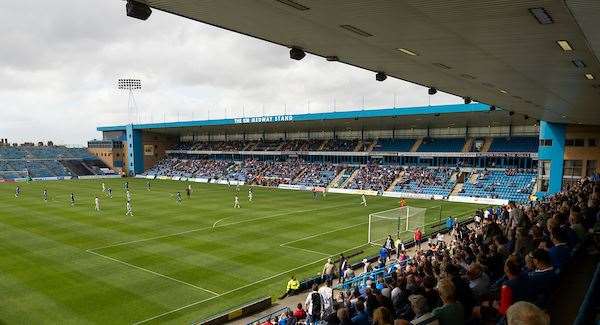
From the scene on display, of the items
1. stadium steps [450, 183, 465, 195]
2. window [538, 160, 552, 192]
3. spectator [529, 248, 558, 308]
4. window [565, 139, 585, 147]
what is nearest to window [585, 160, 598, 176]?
window [565, 139, 585, 147]

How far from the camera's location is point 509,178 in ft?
153

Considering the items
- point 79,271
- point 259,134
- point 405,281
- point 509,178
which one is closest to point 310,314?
point 405,281

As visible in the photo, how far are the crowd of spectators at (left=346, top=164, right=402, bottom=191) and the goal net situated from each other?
1959 cm

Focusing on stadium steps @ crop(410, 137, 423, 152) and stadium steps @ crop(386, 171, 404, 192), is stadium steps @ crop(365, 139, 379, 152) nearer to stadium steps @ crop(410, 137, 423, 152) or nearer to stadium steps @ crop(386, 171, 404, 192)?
stadium steps @ crop(410, 137, 423, 152)

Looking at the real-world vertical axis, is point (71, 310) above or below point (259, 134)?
below

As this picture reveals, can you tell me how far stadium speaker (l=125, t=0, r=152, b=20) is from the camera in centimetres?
601

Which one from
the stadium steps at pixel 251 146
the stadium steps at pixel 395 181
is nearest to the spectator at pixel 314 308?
the stadium steps at pixel 395 181

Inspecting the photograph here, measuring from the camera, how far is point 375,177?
2168 inches

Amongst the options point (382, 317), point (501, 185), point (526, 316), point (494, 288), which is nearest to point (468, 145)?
point (501, 185)

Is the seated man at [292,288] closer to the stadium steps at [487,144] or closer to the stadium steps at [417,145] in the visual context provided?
the stadium steps at [487,144]

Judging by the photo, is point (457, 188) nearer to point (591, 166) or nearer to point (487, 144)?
point (487, 144)

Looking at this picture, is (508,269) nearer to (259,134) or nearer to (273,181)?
Result: (273,181)

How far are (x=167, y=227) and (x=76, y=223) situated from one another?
7.29 metres

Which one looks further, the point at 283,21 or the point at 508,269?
the point at 283,21
